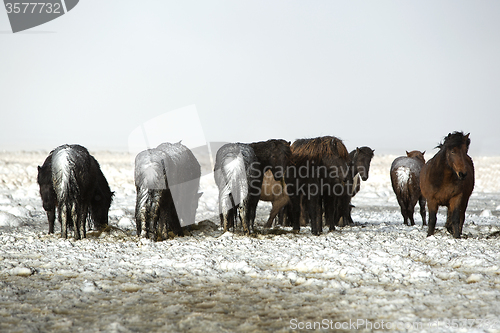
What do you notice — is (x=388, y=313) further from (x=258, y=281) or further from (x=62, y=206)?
(x=62, y=206)

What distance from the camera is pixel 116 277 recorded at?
4.90 metres

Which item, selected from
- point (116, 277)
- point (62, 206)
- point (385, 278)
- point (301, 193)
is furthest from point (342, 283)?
point (62, 206)

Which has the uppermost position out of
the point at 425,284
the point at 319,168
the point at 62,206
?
the point at 319,168

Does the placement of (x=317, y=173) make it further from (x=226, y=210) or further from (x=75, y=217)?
(x=75, y=217)

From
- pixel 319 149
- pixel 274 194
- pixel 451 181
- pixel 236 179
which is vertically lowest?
pixel 274 194

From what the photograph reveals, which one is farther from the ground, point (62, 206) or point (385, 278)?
point (62, 206)

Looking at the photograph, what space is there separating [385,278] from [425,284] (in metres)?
0.42
